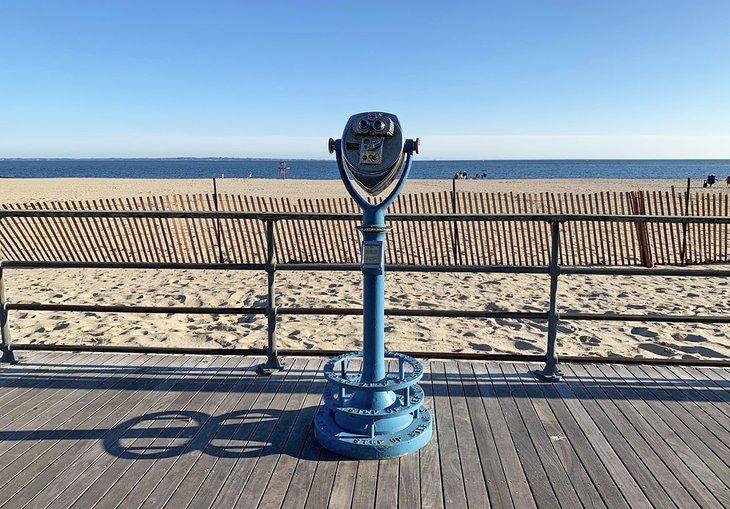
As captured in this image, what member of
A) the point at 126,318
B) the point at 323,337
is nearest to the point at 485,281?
the point at 323,337

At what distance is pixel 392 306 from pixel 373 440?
444 cm

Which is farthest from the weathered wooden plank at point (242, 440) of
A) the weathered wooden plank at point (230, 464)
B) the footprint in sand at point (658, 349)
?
the footprint in sand at point (658, 349)

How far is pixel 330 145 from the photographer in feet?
8.89

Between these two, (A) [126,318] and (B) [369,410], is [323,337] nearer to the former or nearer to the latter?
(A) [126,318]

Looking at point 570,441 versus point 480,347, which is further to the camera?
point 480,347

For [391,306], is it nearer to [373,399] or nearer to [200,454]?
[373,399]

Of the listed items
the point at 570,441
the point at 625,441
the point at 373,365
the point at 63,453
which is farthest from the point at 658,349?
the point at 63,453

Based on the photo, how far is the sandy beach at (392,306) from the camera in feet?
18.0

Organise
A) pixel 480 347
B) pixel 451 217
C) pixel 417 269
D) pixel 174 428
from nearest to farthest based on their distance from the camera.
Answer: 1. pixel 174 428
2. pixel 451 217
3. pixel 417 269
4. pixel 480 347

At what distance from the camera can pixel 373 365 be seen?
2.84 meters

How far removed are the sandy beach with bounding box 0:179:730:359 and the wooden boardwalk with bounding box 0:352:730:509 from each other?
1709mm

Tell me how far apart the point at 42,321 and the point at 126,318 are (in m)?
0.84

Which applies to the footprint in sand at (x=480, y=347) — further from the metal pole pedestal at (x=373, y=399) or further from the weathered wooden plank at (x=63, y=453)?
the weathered wooden plank at (x=63, y=453)

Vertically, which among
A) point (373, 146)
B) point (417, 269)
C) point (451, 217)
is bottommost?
point (417, 269)
